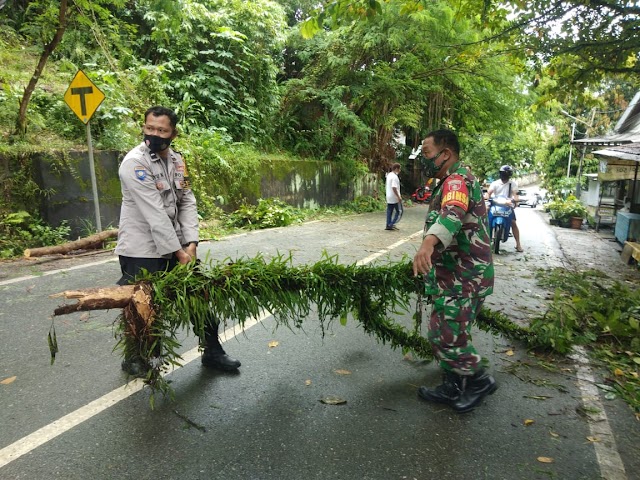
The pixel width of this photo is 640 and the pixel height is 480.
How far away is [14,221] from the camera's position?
719 centimetres

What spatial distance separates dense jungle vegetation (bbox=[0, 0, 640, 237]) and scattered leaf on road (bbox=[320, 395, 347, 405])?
13.0 ft

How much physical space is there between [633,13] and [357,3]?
317 centimetres

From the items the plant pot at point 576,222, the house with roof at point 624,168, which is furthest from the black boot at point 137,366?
the plant pot at point 576,222

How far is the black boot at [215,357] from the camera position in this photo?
342 centimetres

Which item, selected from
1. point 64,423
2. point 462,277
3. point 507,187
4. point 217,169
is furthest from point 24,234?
point 507,187

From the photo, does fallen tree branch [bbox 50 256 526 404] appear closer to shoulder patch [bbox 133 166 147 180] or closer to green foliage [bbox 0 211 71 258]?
shoulder patch [bbox 133 166 147 180]

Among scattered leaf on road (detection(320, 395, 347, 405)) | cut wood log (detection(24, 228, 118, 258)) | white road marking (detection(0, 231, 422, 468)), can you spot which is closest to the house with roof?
scattered leaf on road (detection(320, 395, 347, 405))

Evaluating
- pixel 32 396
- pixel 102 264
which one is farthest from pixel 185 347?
pixel 102 264

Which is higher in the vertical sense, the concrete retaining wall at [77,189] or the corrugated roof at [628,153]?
the corrugated roof at [628,153]

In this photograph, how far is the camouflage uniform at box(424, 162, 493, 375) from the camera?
115 inches

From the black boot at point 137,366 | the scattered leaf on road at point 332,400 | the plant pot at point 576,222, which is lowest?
the plant pot at point 576,222

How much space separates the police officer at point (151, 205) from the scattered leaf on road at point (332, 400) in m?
0.97

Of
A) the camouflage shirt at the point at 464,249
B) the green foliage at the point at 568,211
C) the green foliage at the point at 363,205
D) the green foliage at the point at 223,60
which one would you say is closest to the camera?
the camouflage shirt at the point at 464,249

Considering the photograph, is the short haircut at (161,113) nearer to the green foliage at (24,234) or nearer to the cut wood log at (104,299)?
the cut wood log at (104,299)
